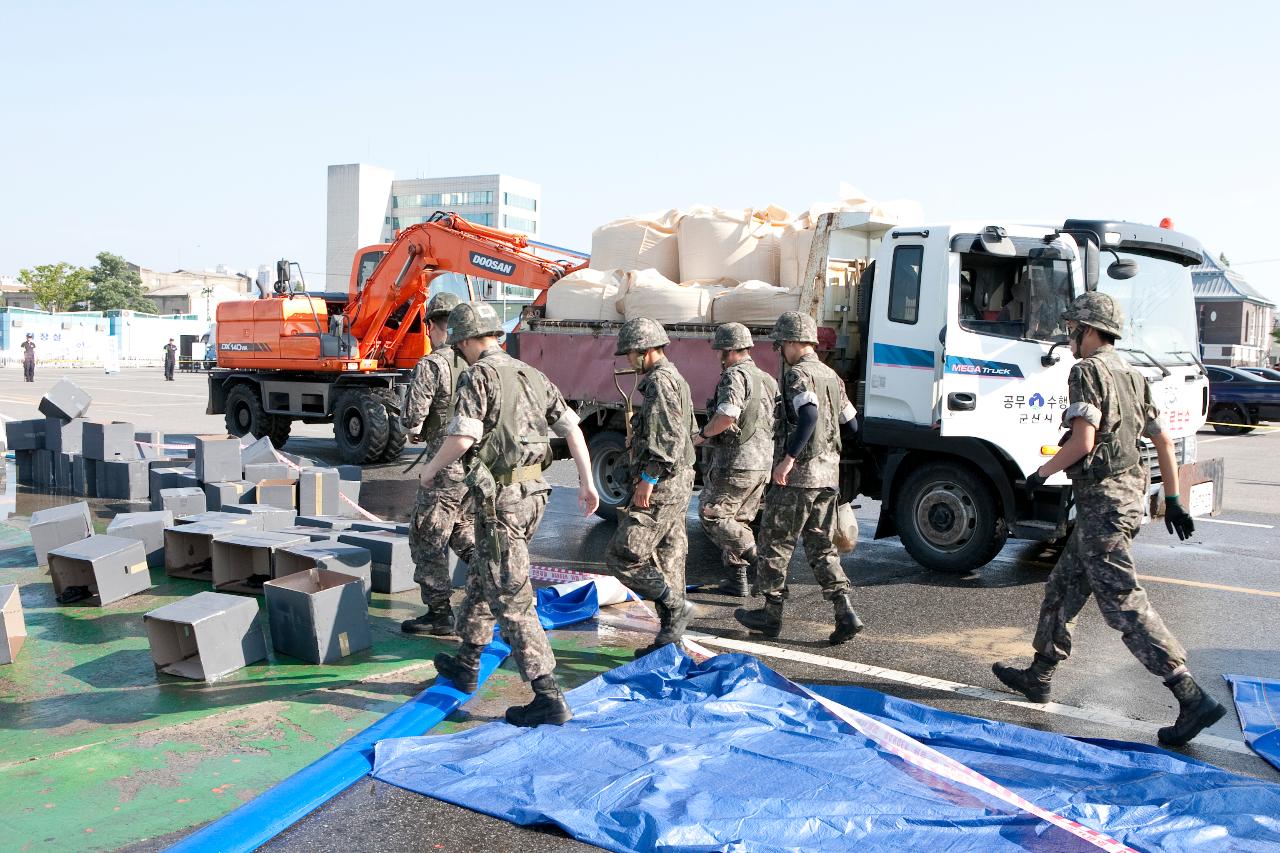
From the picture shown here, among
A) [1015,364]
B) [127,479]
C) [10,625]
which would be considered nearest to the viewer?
[10,625]

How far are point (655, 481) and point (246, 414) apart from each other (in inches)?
486

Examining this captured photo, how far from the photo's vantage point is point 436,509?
229 inches

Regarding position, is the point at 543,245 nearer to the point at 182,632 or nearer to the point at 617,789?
the point at 182,632

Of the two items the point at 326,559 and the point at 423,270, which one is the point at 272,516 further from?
the point at 423,270

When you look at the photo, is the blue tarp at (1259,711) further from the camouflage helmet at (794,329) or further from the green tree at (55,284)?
the green tree at (55,284)

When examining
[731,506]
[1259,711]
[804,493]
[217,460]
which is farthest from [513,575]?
[217,460]

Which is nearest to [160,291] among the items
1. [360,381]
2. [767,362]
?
[360,381]

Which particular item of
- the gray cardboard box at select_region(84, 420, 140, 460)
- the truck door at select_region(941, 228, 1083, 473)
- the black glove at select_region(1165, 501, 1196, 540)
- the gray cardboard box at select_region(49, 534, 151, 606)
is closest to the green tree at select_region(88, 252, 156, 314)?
the gray cardboard box at select_region(84, 420, 140, 460)

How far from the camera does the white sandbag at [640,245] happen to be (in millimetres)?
9633

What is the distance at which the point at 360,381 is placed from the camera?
47.4ft

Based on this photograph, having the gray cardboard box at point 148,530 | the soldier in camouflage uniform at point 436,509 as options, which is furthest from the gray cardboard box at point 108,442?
the soldier in camouflage uniform at point 436,509

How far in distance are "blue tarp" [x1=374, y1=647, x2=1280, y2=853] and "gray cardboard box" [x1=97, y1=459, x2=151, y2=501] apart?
7.30 m

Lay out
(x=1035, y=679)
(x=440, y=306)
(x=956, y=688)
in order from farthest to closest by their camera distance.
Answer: (x=440, y=306) < (x=956, y=688) < (x=1035, y=679)

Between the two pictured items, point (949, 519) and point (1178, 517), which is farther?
point (949, 519)
